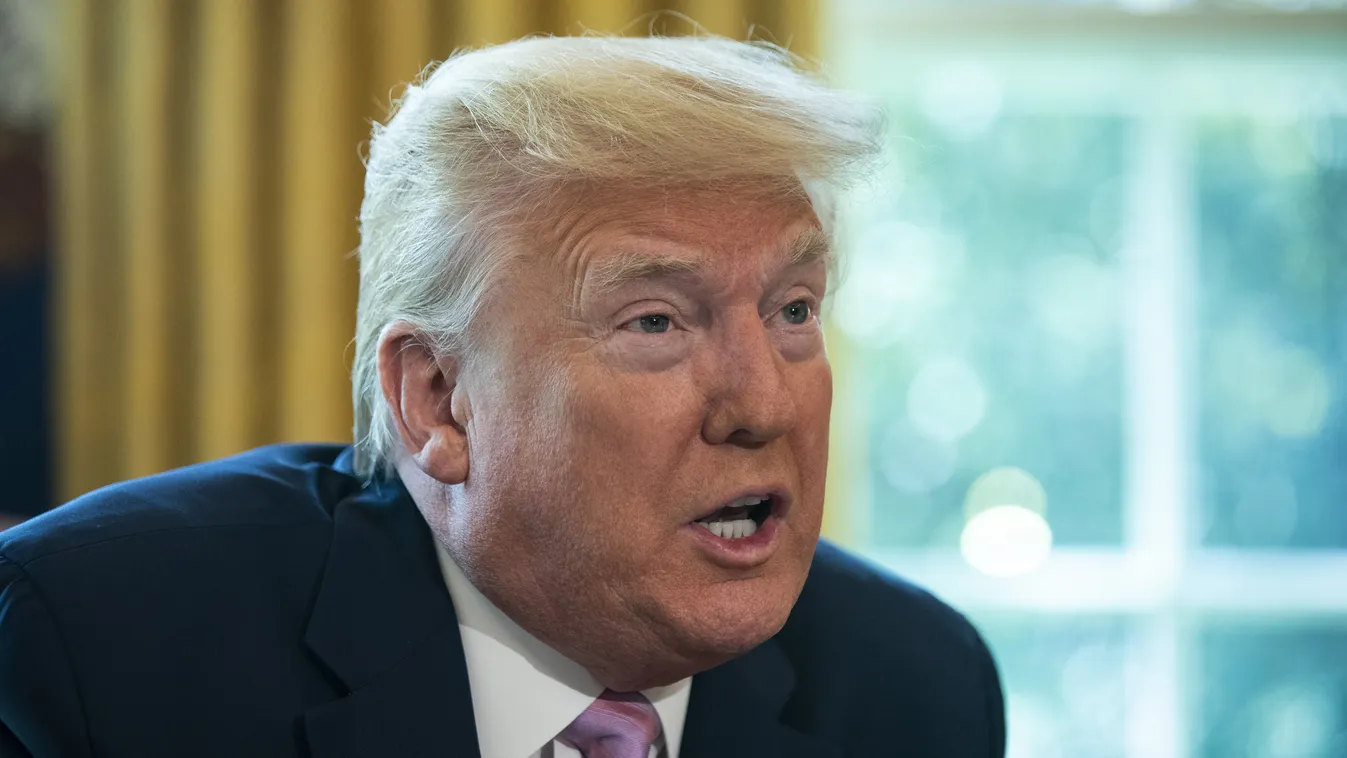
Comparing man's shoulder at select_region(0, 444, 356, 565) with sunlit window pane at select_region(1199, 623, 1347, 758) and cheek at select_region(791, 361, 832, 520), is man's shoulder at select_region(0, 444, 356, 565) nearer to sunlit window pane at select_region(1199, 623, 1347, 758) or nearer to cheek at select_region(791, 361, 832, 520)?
cheek at select_region(791, 361, 832, 520)

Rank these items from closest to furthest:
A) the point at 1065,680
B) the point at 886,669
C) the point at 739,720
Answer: the point at 739,720 < the point at 886,669 < the point at 1065,680

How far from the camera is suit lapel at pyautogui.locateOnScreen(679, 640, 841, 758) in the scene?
4.53 feet

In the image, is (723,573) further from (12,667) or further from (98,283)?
(98,283)

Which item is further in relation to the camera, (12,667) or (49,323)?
(49,323)

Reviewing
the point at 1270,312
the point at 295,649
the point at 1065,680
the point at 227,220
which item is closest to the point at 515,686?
the point at 295,649

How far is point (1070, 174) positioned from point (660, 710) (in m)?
2.05

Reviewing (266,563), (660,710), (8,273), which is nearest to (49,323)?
(8,273)

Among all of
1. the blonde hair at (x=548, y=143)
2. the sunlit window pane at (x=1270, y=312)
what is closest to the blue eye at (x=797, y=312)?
the blonde hair at (x=548, y=143)

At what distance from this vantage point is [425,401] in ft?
4.28

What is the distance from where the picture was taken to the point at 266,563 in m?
1.30

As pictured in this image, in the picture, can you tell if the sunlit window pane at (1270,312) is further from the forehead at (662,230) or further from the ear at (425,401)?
the ear at (425,401)

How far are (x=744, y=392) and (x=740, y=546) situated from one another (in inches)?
5.9

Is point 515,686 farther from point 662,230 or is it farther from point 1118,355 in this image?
point 1118,355

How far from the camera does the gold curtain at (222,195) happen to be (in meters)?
2.56
